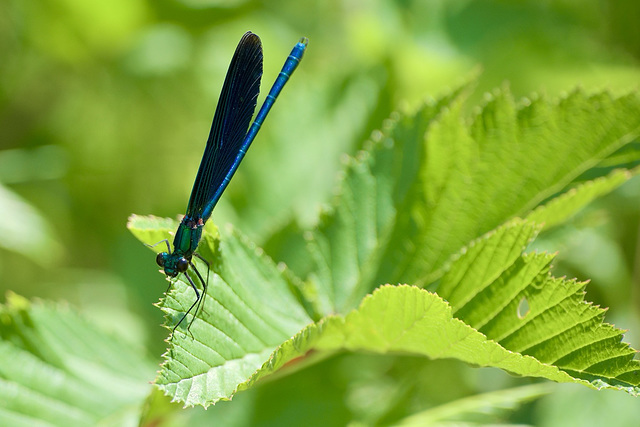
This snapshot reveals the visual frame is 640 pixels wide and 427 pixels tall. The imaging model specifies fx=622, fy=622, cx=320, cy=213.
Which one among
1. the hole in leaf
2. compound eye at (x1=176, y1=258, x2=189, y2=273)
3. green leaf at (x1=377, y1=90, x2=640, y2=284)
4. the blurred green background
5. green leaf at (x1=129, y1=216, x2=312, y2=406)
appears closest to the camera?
green leaf at (x1=129, y1=216, x2=312, y2=406)

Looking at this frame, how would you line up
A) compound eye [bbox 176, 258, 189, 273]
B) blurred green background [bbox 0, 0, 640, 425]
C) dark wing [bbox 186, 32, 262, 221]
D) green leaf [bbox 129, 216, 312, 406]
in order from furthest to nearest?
blurred green background [bbox 0, 0, 640, 425] → dark wing [bbox 186, 32, 262, 221] → compound eye [bbox 176, 258, 189, 273] → green leaf [bbox 129, 216, 312, 406]

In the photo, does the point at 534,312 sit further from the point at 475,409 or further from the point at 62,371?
the point at 62,371

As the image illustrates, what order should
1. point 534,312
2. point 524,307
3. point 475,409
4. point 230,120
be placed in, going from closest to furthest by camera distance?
1. point 534,312
2. point 475,409
3. point 230,120
4. point 524,307

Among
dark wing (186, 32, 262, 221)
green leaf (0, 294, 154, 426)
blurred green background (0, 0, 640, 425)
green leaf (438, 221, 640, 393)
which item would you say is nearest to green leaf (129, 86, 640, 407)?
green leaf (438, 221, 640, 393)

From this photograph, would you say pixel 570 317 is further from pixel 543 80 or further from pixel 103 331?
pixel 543 80

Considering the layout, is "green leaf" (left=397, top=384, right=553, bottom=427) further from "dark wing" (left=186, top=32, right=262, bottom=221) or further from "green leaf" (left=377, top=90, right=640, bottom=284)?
"dark wing" (left=186, top=32, right=262, bottom=221)

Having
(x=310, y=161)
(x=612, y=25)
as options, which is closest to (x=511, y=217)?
(x=310, y=161)

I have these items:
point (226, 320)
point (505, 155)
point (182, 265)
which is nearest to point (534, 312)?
point (505, 155)
